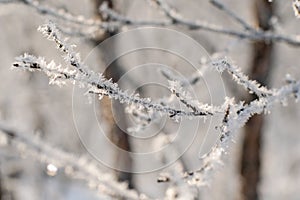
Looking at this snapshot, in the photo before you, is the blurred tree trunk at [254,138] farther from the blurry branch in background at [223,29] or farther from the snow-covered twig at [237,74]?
the snow-covered twig at [237,74]

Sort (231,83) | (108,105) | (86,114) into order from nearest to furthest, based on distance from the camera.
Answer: (108,105)
(231,83)
(86,114)

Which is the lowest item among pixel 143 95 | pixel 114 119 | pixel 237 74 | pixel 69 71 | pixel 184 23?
pixel 69 71

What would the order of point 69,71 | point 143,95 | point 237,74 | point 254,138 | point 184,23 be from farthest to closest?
1. point 254,138
2. point 143,95
3. point 184,23
4. point 237,74
5. point 69,71

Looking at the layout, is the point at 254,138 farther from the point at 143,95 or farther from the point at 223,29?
the point at 223,29

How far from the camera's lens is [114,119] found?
13.6 ft

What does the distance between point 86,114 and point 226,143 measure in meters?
7.14

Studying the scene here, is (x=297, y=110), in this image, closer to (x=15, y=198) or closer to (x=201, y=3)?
(x=201, y=3)

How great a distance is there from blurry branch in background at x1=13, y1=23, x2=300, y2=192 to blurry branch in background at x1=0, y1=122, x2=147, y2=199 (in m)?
0.57

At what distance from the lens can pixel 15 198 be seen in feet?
20.6

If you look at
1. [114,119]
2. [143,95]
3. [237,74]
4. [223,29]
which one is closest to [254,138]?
[143,95]

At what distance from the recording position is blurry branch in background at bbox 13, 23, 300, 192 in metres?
0.98

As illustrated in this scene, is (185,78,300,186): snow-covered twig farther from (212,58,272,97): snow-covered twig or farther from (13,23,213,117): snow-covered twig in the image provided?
(13,23,213,117): snow-covered twig

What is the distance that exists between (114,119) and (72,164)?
220 cm

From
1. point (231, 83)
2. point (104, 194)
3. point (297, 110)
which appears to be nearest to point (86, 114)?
point (297, 110)
